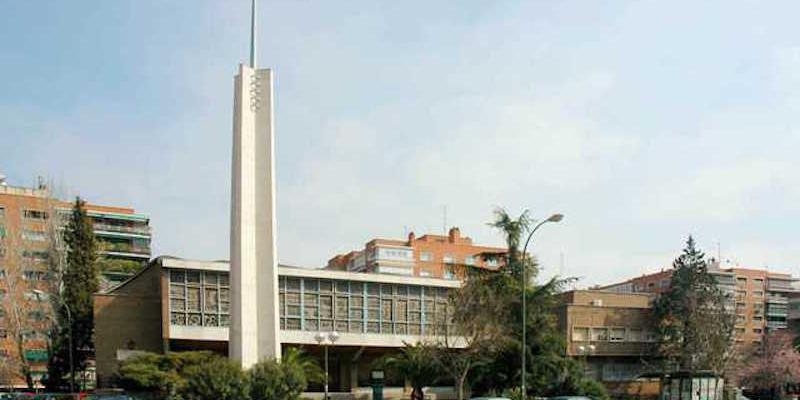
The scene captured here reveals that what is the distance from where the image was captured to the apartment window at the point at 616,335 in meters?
60.1

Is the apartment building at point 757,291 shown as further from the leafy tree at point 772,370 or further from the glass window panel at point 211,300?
the glass window panel at point 211,300

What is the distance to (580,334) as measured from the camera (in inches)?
2302

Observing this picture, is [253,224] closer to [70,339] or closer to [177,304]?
[177,304]

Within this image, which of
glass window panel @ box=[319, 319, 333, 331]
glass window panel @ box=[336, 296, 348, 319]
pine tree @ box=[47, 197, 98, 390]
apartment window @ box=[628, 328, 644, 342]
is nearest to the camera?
glass window panel @ box=[319, 319, 333, 331]

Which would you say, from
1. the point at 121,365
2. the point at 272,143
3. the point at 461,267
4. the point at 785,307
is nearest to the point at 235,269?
the point at 272,143

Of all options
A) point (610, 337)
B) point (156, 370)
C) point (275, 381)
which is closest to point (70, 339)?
point (156, 370)

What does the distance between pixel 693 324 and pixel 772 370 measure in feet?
39.2

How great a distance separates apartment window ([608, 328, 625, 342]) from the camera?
60.1 meters

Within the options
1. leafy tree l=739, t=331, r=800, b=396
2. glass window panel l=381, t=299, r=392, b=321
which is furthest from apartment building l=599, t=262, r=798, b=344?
glass window panel l=381, t=299, r=392, b=321

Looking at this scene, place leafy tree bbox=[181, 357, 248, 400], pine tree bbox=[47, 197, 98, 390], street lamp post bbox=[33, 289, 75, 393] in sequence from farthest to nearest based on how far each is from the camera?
pine tree bbox=[47, 197, 98, 390] < street lamp post bbox=[33, 289, 75, 393] < leafy tree bbox=[181, 357, 248, 400]

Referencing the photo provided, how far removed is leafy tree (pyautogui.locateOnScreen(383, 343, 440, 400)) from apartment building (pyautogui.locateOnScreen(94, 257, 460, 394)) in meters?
1.85

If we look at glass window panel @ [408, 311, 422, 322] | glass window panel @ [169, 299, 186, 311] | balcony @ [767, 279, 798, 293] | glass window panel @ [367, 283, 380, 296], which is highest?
glass window panel @ [367, 283, 380, 296]

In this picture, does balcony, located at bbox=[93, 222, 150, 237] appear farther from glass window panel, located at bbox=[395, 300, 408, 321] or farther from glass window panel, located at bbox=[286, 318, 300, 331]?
glass window panel, located at bbox=[286, 318, 300, 331]

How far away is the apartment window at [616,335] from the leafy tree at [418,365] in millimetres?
20023
